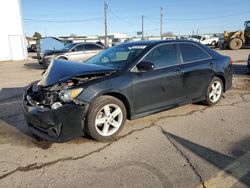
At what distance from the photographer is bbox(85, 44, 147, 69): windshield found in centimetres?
459

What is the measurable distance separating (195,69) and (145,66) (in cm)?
150

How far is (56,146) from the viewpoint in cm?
396

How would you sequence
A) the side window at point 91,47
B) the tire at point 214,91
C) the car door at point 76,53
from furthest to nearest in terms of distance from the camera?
the side window at point 91,47 < the car door at point 76,53 < the tire at point 214,91

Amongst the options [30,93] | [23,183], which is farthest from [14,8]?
[23,183]

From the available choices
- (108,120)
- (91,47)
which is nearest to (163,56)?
(108,120)

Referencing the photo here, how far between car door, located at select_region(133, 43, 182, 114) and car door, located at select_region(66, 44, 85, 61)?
33.4 feet

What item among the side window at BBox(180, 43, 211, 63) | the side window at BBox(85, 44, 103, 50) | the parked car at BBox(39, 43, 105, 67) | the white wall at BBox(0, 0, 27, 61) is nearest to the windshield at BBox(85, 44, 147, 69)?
the side window at BBox(180, 43, 211, 63)

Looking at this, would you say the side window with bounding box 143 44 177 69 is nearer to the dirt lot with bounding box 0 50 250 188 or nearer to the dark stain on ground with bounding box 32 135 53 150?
the dirt lot with bounding box 0 50 250 188

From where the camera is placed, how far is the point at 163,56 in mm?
4910

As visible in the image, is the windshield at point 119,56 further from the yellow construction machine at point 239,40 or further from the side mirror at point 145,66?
the yellow construction machine at point 239,40

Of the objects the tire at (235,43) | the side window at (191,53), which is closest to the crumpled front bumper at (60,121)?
the side window at (191,53)

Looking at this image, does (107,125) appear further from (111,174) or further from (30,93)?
(30,93)

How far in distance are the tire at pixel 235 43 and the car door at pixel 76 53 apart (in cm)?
1924

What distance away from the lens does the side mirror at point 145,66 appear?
4.32 meters
